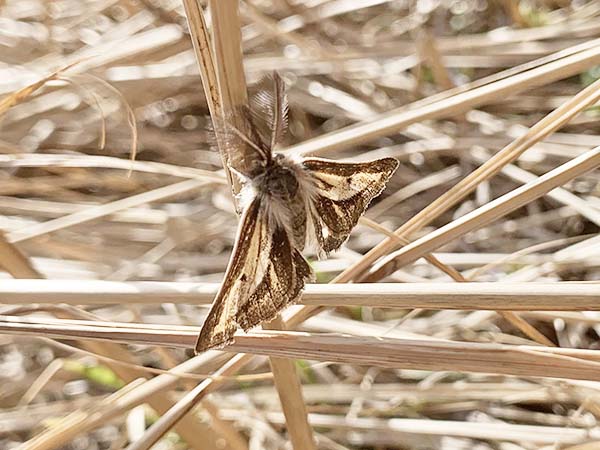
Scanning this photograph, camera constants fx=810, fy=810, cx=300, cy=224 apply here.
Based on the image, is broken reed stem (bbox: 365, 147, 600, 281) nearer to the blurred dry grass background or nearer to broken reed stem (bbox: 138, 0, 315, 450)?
the blurred dry grass background

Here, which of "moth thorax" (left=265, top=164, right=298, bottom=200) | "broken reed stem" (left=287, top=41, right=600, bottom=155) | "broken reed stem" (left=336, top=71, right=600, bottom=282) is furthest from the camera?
"broken reed stem" (left=287, top=41, right=600, bottom=155)

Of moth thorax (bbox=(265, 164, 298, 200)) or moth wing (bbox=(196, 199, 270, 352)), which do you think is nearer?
moth wing (bbox=(196, 199, 270, 352))

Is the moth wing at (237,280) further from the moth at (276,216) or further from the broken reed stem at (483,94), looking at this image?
the broken reed stem at (483,94)

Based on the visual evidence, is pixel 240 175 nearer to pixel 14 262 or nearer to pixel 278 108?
pixel 278 108

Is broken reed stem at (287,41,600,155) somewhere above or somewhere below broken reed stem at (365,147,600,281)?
above

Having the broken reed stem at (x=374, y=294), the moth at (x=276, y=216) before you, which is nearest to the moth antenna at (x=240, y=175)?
the moth at (x=276, y=216)

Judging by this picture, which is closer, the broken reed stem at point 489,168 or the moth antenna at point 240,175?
the moth antenna at point 240,175

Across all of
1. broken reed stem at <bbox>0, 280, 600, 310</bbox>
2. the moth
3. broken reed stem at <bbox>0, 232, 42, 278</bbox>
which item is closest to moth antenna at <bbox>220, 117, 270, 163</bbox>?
the moth
